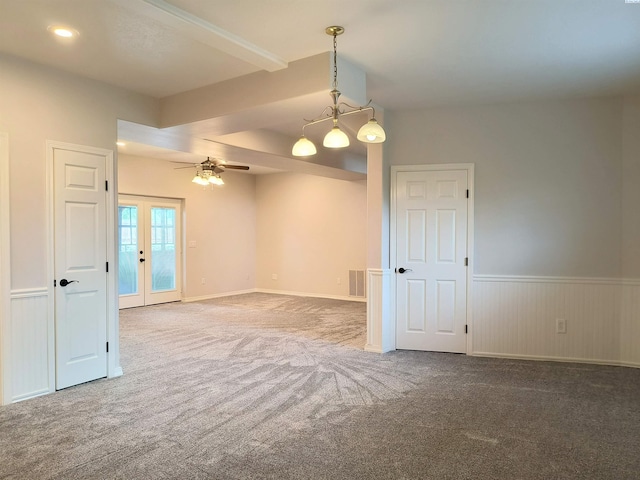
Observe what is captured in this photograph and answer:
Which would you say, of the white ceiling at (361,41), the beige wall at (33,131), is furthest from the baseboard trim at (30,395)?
the white ceiling at (361,41)

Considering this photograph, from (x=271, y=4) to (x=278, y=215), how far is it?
284 inches

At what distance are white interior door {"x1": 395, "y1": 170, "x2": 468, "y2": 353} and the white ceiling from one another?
1.13m

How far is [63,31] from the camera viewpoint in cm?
304

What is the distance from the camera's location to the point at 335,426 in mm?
2982

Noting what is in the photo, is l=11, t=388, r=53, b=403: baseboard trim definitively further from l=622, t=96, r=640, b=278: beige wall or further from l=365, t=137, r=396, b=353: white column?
l=622, t=96, r=640, b=278: beige wall

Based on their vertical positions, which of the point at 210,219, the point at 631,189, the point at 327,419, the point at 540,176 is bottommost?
the point at 327,419

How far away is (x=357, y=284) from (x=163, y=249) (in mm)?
3815

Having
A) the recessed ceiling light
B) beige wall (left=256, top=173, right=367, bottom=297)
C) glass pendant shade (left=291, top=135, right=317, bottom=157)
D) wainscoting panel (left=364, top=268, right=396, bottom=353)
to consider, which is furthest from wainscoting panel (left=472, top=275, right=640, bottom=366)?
the recessed ceiling light

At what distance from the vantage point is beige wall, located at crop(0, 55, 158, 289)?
3461 mm

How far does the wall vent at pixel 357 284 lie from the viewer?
340 inches

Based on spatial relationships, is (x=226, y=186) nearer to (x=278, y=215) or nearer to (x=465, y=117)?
(x=278, y=215)

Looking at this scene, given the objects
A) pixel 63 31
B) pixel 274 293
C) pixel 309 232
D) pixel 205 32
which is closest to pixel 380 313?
pixel 205 32

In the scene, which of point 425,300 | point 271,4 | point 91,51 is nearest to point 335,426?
point 425,300

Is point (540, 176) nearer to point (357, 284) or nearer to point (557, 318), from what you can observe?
point (557, 318)
